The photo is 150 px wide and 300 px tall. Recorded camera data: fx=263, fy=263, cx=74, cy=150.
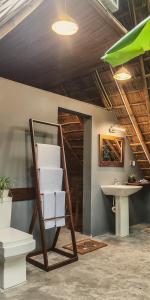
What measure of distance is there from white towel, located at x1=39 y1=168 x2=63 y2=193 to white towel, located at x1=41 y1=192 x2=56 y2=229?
0.09m

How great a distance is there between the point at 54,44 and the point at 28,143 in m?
1.47

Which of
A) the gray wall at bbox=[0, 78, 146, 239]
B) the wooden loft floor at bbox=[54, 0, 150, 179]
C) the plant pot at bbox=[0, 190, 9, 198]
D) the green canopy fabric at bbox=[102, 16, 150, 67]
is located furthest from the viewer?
the wooden loft floor at bbox=[54, 0, 150, 179]

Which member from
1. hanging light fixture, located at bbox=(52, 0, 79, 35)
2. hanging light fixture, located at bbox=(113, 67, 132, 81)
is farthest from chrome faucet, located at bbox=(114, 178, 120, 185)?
hanging light fixture, located at bbox=(52, 0, 79, 35)

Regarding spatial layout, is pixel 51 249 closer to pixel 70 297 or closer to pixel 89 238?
pixel 89 238

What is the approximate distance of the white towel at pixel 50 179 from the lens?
11.5 feet

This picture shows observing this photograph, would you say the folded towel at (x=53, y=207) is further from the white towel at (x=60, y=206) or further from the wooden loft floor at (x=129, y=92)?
the wooden loft floor at (x=129, y=92)

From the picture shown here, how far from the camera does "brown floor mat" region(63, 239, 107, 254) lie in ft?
12.9

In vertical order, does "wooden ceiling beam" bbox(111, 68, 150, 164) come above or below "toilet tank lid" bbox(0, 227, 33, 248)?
above

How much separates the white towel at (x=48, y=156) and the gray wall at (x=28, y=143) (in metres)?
0.23

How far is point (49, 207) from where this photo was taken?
11.5 ft

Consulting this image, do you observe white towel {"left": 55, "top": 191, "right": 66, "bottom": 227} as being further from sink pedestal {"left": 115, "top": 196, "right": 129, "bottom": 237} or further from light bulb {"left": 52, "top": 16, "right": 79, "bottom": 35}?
light bulb {"left": 52, "top": 16, "right": 79, "bottom": 35}

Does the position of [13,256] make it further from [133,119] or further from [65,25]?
[133,119]

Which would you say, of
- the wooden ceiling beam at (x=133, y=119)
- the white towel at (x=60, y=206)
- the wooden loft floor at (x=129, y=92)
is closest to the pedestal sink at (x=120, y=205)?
the wooden ceiling beam at (x=133, y=119)

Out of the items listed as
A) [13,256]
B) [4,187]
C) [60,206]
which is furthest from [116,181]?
[13,256]
